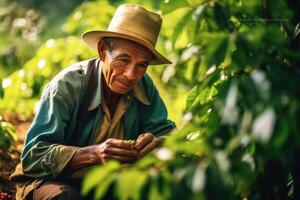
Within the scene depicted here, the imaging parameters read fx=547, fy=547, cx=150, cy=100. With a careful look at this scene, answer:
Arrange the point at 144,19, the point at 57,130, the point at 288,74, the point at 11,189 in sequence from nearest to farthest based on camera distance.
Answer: the point at 288,74 < the point at 57,130 < the point at 144,19 < the point at 11,189

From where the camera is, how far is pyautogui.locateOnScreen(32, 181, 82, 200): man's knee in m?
3.00

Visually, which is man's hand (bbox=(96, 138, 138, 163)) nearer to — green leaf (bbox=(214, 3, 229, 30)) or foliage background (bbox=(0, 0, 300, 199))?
foliage background (bbox=(0, 0, 300, 199))

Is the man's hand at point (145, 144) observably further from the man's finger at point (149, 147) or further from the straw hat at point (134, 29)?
the straw hat at point (134, 29)

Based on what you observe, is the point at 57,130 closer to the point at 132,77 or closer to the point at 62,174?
the point at 62,174

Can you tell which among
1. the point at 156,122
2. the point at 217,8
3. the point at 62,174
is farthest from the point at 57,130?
the point at 217,8

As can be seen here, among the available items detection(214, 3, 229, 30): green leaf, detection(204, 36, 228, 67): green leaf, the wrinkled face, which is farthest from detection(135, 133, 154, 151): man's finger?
detection(204, 36, 228, 67): green leaf

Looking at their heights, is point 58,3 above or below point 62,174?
below

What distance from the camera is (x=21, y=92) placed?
5598mm

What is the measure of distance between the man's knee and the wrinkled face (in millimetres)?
697

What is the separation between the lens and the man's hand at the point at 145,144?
10.5ft

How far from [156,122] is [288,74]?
171cm

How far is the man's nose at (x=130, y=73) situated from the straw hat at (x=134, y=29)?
6.5 inches

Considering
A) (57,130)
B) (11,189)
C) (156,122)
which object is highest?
(57,130)

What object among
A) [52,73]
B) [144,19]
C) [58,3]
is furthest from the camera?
[58,3]
